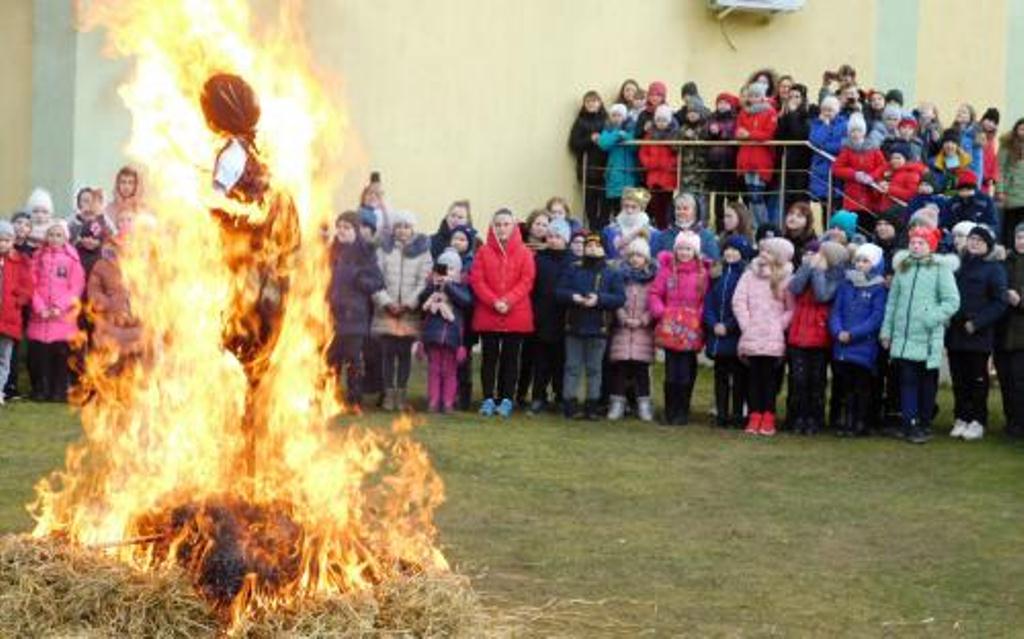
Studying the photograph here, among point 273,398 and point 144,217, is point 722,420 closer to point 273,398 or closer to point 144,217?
point 144,217

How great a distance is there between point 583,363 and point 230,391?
8.36 meters

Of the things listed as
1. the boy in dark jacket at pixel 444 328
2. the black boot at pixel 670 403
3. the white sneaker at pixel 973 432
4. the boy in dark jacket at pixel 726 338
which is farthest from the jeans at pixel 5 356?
the white sneaker at pixel 973 432

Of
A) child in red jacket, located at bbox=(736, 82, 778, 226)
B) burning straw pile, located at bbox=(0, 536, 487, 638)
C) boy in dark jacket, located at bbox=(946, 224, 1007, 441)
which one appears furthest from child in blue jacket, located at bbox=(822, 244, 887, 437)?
burning straw pile, located at bbox=(0, 536, 487, 638)

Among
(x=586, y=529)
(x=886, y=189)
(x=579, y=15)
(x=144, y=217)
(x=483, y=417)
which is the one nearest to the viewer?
(x=586, y=529)

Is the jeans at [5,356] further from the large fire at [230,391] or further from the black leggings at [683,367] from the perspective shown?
the large fire at [230,391]

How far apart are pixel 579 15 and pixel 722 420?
6.89 m

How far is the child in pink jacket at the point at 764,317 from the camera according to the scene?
1565 cm

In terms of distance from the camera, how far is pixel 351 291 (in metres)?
16.2

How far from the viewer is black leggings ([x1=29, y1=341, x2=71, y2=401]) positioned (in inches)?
629

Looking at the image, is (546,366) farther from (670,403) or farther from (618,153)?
(618,153)

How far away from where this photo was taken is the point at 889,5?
2325 centimetres

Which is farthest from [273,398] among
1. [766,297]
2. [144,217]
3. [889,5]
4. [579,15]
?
[889,5]

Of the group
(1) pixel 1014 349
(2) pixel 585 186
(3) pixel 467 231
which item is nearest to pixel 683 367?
(3) pixel 467 231

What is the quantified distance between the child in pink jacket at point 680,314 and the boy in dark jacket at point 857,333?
1.15 metres
